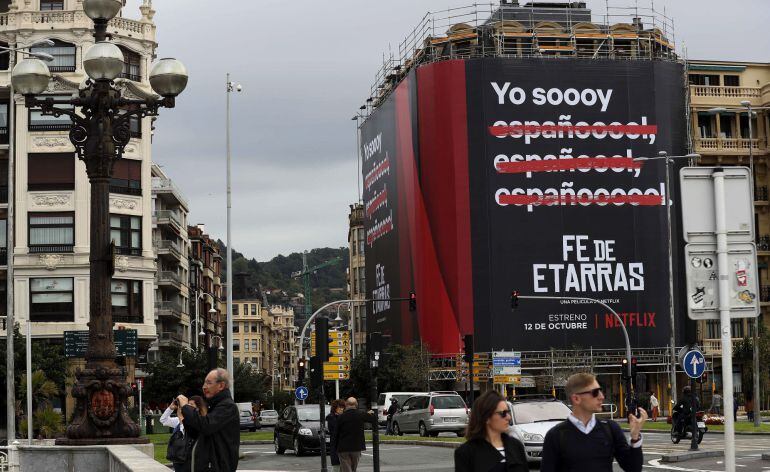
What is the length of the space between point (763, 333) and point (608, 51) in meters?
19.4

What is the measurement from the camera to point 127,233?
6294cm

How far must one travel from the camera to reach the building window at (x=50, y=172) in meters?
62.0

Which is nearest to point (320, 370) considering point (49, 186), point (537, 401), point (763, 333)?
point (537, 401)

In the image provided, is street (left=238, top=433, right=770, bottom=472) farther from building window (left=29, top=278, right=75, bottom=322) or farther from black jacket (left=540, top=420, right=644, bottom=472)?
building window (left=29, top=278, right=75, bottom=322)

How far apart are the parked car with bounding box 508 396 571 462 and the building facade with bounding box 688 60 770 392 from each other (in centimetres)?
5790

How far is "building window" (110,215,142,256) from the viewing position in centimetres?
6250

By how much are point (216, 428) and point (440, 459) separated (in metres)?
21.4

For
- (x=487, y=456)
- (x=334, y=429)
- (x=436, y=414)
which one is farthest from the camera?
(x=436, y=414)

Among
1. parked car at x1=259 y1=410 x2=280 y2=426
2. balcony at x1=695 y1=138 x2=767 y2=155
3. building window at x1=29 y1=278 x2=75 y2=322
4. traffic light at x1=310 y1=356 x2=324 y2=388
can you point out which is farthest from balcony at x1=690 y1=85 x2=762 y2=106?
traffic light at x1=310 y1=356 x2=324 y2=388

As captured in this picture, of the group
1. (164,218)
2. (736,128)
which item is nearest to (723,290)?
(736,128)

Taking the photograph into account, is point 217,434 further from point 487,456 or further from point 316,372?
point 316,372

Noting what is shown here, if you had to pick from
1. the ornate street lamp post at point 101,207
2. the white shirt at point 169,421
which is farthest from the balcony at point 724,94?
the white shirt at point 169,421

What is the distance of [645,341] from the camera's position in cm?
7488

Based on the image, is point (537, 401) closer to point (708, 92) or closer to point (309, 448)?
point (309, 448)
